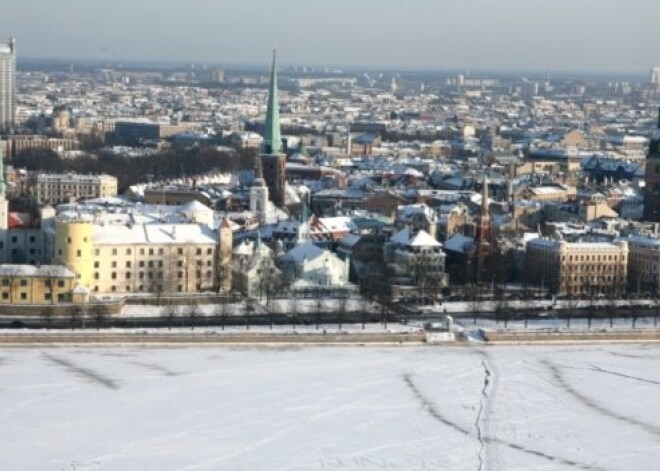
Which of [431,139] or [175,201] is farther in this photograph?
[431,139]

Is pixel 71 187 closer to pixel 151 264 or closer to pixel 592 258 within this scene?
pixel 151 264

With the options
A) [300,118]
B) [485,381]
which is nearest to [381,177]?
[485,381]

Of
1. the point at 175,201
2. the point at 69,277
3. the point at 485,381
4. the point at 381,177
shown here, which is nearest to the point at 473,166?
the point at 381,177

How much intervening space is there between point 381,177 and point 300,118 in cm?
5888

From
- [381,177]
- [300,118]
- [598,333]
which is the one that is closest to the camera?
[598,333]

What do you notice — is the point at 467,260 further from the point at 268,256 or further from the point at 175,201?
the point at 175,201

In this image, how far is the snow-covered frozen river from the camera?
830 inches

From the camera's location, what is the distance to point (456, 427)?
22.8 m

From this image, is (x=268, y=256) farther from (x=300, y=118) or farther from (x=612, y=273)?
(x=300, y=118)

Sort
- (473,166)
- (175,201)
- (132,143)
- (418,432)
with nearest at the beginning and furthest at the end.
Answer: (418,432)
(175,201)
(473,166)
(132,143)

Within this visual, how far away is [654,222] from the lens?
153 feet

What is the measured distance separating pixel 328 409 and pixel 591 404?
425cm

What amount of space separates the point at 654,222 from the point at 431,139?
179 ft

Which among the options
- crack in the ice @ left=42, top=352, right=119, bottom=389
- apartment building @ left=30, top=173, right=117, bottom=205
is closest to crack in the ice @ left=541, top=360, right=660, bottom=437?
crack in the ice @ left=42, top=352, right=119, bottom=389
